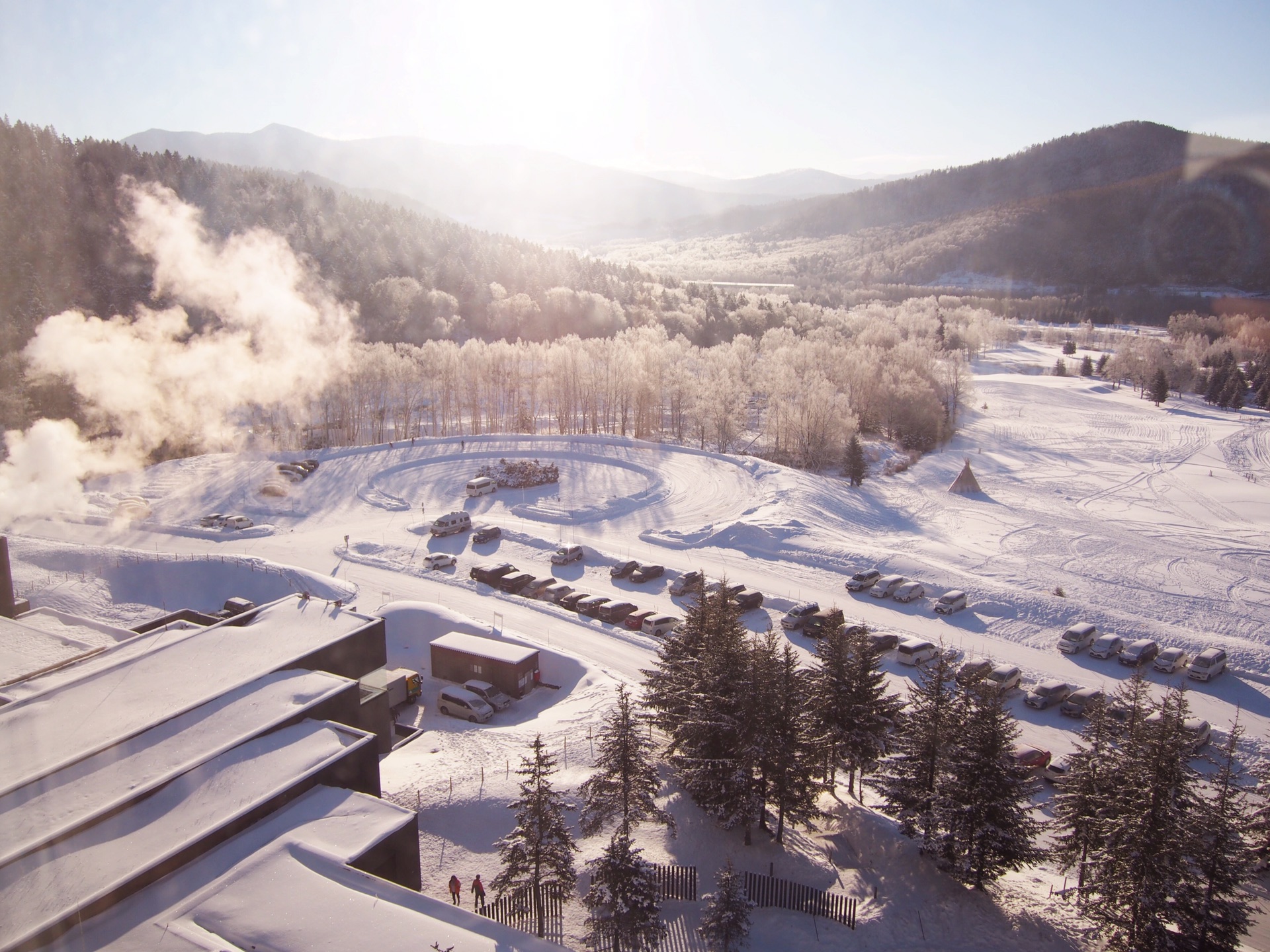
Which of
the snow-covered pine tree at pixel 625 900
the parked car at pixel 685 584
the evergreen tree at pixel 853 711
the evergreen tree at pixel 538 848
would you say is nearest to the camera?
the snow-covered pine tree at pixel 625 900

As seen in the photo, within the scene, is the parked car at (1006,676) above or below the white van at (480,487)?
below

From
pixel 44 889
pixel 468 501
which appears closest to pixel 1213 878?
pixel 44 889

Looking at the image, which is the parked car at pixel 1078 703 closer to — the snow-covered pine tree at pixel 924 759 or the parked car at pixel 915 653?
the parked car at pixel 915 653

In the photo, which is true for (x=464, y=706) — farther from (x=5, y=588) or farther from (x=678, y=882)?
(x=5, y=588)

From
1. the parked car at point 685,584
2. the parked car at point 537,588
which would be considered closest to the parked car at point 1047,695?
the parked car at point 685,584

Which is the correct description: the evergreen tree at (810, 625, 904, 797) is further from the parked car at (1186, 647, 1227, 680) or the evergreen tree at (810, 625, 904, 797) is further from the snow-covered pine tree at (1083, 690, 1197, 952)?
the parked car at (1186, 647, 1227, 680)

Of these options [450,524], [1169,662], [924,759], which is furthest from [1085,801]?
[450,524]

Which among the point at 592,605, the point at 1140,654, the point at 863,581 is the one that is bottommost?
the point at 1140,654

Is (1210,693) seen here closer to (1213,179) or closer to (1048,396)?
(1048,396)
